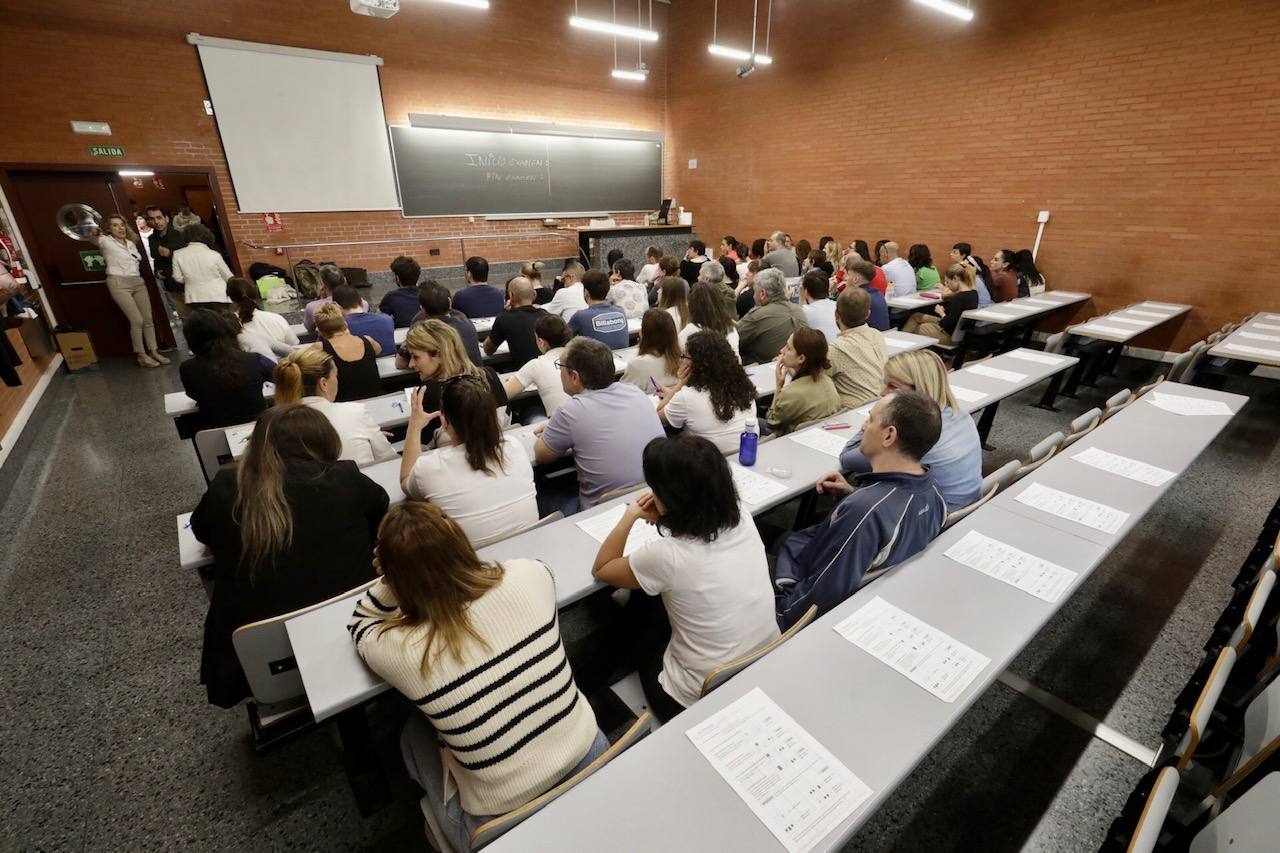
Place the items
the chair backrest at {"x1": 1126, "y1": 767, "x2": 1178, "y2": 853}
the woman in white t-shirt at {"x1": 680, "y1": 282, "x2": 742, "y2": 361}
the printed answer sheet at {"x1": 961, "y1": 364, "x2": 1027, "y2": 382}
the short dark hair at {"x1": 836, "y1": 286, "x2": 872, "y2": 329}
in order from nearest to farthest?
the chair backrest at {"x1": 1126, "y1": 767, "x2": 1178, "y2": 853} → the short dark hair at {"x1": 836, "y1": 286, "x2": 872, "y2": 329} → the printed answer sheet at {"x1": 961, "y1": 364, "x2": 1027, "y2": 382} → the woman in white t-shirt at {"x1": 680, "y1": 282, "x2": 742, "y2": 361}

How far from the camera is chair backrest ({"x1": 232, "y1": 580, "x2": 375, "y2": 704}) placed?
1467 millimetres

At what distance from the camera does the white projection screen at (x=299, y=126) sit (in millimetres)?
7047

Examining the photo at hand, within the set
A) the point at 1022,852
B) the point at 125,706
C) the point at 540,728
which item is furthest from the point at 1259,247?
the point at 125,706

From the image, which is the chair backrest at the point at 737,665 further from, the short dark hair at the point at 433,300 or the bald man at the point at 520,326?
the short dark hair at the point at 433,300

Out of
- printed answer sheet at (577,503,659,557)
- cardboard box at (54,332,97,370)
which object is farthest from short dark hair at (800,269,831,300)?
cardboard box at (54,332,97,370)

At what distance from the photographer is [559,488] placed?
118 inches

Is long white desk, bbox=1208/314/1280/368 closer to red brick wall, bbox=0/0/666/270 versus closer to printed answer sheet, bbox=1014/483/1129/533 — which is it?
printed answer sheet, bbox=1014/483/1129/533

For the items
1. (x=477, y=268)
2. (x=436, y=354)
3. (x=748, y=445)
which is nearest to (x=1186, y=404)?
(x=748, y=445)

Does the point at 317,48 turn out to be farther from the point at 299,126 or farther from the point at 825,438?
the point at 825,438

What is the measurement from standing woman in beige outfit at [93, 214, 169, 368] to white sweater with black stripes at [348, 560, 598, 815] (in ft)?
24.9

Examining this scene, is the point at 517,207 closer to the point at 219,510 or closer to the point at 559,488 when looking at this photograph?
the point at 559,488

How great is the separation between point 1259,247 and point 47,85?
1258 centimetres

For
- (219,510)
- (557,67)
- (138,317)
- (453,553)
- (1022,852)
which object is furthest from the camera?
(557,67)

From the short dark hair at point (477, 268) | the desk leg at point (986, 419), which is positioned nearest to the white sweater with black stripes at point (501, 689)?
the desk leg at point (986, 419)
